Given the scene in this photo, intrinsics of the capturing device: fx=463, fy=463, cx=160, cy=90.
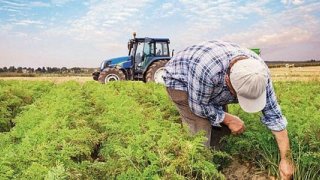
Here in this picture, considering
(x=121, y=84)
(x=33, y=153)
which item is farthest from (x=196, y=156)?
(x=121, y=84)

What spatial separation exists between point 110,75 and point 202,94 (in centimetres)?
1591

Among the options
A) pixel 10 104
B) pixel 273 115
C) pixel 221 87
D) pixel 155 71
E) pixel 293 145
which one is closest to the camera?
pixel 273 115

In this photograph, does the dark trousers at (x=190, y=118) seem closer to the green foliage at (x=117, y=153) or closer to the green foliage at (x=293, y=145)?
the green foliage at (x=117, y=153)

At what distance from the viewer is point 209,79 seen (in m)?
4.85

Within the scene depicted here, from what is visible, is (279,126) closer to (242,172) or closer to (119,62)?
(242,172)

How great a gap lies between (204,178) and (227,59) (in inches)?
50.2

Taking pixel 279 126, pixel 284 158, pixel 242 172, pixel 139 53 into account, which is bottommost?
pixel 242 172

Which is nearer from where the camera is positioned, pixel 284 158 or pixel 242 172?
pixel 284 158

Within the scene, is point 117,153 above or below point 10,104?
above

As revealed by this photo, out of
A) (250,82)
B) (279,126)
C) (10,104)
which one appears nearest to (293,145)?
(279,126)

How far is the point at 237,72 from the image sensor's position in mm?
4254

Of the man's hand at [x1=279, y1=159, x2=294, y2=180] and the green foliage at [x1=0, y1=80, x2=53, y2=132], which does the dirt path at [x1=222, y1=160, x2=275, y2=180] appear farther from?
the green foliage at [x1=0, y1=80, x2=53, y2=132]

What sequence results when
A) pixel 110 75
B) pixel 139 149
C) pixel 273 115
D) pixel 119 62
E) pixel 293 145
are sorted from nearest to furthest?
pixel 139 149 < pixel 273 115 < pixel 293 145 < pixel 110 75 < pixel 119 62

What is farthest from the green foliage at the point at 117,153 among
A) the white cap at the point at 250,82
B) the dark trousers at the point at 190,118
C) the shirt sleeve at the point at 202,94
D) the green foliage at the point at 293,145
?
the green foliage at the point at 293,145
